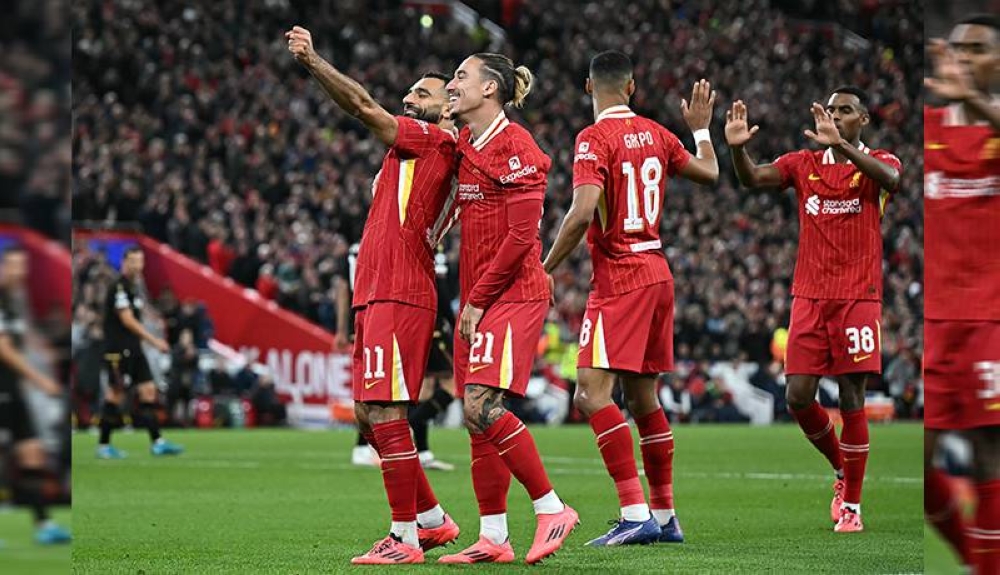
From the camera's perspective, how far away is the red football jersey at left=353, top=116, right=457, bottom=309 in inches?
266

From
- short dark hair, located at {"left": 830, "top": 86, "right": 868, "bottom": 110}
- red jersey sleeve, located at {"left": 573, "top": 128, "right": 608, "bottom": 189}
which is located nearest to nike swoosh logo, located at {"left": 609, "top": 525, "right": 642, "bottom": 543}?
red jersey sleeve, located at {"left": 573, "top": 128, "right": 608, "bottom": 189}

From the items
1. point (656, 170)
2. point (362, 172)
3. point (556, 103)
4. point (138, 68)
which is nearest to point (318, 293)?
point (362, 172)

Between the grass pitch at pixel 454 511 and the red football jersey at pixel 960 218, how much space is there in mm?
1868

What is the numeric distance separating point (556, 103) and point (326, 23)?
6.08 meters

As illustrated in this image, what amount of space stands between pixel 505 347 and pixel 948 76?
2873 millimetres

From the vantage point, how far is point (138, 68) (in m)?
31.2

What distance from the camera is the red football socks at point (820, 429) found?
29.2 ft

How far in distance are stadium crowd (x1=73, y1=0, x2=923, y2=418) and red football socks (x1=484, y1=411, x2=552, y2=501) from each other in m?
17.8

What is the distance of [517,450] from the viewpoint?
6.57m

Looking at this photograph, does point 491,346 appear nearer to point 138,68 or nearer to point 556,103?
point 138,68

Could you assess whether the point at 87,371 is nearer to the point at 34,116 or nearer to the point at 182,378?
the point at 182,378

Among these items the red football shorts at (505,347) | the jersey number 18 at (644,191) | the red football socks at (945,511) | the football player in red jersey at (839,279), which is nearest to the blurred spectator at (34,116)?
the red football socks at (945,511)

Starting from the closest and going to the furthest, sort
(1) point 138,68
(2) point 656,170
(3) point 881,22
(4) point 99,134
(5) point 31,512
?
(5) point 31,512
(2) point 656,170
(4) point 99,134
(1) point 138,68
(3) point 881,22

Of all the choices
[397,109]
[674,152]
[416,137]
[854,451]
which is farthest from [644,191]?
[397,109]
